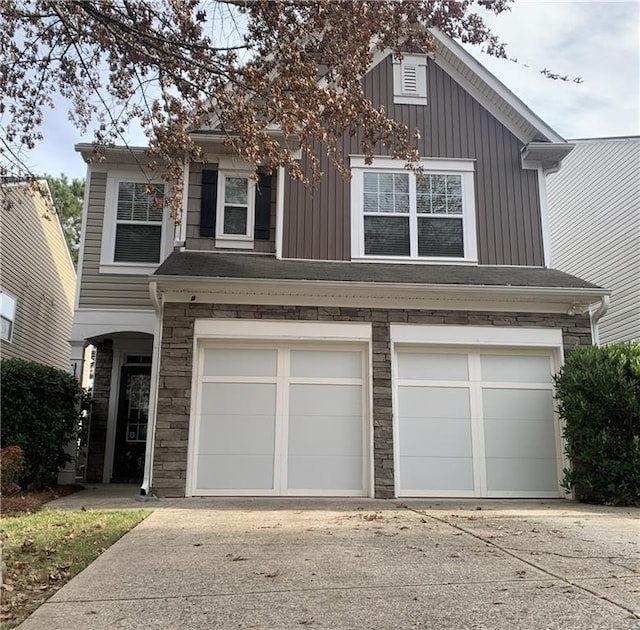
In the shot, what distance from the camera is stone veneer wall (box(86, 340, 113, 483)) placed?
10.6m

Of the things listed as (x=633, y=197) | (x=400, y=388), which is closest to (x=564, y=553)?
(x=400, y=388)

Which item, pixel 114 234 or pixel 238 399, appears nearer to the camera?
pixel 238 399

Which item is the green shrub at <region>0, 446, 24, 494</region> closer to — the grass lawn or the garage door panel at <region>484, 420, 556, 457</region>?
the grass lawn

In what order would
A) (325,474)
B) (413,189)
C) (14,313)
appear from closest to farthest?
(325,474) → (413,189) → (14,313)

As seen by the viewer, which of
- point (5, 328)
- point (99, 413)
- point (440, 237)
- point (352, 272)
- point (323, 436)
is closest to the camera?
point (323, 436)

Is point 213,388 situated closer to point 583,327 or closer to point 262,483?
point 262,483

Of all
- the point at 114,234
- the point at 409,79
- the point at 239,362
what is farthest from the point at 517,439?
the point at 114,234

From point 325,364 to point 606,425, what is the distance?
3.74 meters

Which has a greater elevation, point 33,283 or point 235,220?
point 33,283

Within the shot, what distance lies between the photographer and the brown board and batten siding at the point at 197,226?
9.54 m

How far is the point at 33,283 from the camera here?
14680 mm

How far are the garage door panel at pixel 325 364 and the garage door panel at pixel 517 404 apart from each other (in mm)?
1904

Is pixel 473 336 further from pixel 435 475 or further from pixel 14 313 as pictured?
pixel 14 313

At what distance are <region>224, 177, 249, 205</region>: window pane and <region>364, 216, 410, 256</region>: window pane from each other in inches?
80.5
